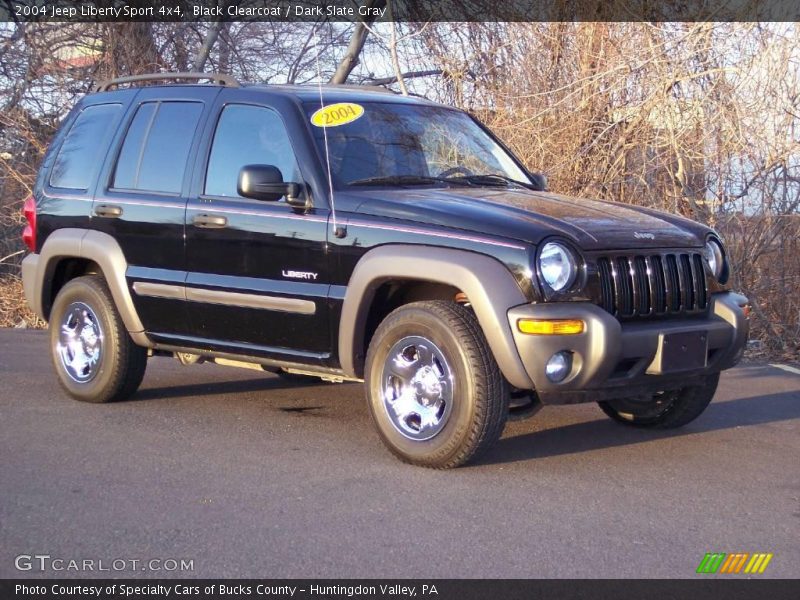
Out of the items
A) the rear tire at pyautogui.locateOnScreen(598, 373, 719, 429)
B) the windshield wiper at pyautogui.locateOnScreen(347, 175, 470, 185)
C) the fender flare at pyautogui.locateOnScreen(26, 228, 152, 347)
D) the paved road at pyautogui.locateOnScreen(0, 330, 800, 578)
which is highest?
the windshield wiper at pyautogui.locateOnScreen(347, 175, 470, 185)

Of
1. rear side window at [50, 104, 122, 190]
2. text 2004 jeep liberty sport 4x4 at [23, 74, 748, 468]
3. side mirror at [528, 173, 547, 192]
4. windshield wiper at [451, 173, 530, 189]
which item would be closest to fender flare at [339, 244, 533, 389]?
text 2004 jeep liberty sport 4x4 at [23, 74, 748, 468]

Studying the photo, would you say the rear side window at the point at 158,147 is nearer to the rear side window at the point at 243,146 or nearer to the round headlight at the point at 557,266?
the rear side window at the point at 243,146

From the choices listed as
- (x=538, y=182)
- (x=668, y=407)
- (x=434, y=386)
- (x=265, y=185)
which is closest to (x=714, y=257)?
(x=668, y=407)

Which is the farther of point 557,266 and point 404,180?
point 404,180

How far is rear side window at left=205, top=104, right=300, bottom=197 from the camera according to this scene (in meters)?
6.65

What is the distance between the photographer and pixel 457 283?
5.68m

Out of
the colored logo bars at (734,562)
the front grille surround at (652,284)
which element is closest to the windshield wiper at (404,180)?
the front grille surround at (652,284)

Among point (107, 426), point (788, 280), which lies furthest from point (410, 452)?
point (788, 280)

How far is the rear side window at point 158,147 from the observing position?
7.14 m

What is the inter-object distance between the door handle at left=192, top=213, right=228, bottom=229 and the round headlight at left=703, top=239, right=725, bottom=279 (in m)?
2.70

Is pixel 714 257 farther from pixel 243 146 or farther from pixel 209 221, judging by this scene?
pixel 209 221

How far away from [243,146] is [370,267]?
1.35 m

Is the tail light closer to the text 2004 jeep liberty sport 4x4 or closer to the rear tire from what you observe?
the text 2004 jeep liberty sport 4x4

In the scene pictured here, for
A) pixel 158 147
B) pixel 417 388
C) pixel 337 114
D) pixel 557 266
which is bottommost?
pixel 417 388
